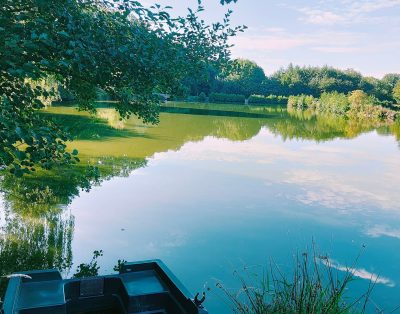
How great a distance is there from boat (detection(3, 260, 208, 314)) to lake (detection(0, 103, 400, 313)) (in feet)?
3.83

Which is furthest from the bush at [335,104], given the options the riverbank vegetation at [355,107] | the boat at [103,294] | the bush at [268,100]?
the boat at [103,294]

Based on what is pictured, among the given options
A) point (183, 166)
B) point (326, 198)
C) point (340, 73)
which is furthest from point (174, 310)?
point (340, 73)

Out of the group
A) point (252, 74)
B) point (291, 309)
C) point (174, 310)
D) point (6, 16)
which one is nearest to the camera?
point (291, 309)

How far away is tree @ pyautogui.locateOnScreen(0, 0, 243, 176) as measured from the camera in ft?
10.7

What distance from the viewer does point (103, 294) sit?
399 centimetres

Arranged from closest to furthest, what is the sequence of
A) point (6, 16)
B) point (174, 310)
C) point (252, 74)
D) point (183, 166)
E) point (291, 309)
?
point (291, 309) < point (174, 310) < point (6, 16) < point (183, 166) < point (252, 74)

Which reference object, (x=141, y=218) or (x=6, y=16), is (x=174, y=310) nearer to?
(x=6, y=16)

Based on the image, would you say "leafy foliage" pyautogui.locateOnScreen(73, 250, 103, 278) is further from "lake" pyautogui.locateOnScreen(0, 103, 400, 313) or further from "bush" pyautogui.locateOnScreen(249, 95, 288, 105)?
"bush" pyautogui.locateOnScreen(249, 95, 288, 105)

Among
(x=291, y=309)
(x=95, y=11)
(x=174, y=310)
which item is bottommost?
(x=174, y=310)

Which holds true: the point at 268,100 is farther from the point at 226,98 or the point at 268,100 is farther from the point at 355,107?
the point at 355,107

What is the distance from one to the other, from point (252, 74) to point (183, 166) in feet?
194

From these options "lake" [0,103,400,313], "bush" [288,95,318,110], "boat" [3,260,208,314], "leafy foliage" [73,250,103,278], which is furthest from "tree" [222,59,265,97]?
"boat" [3,260,208,314]

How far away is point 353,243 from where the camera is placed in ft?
24.0

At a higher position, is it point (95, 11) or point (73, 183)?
point (95, 11)
